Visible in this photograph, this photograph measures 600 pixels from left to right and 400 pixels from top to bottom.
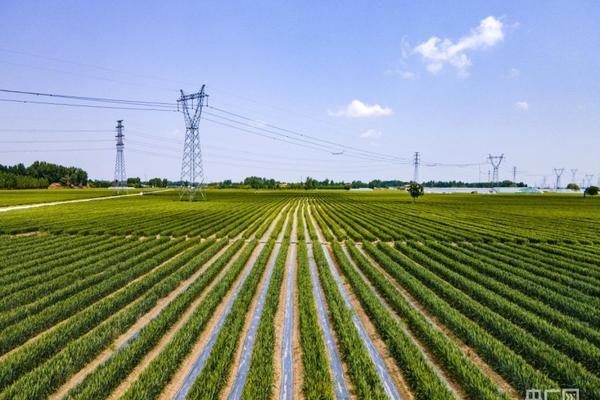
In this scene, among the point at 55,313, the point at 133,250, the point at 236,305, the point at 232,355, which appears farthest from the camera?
the point at 133,250

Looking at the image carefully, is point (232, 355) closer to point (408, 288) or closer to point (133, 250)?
point (408, 288)

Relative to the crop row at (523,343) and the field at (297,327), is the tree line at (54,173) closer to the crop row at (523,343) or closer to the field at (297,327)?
the field at (297,327)

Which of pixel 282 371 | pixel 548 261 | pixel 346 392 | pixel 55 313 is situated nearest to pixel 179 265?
pixel 55 313

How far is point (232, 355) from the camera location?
7.93 m

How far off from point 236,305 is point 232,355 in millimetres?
3276

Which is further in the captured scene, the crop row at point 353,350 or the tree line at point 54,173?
the tree line at point 54,173

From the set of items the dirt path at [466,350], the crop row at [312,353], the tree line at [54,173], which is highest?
the tree line at [54,173]

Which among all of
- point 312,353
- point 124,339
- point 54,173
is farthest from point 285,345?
point 54,173

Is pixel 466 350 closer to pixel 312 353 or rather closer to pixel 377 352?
pixel 377 352

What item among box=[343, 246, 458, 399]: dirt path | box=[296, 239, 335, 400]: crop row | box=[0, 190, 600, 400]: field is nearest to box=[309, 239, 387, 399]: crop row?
box=[0, 190, 600, 400]: field

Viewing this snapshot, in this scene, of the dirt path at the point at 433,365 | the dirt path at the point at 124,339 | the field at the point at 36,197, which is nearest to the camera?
the dirt path at the point at 433,365
